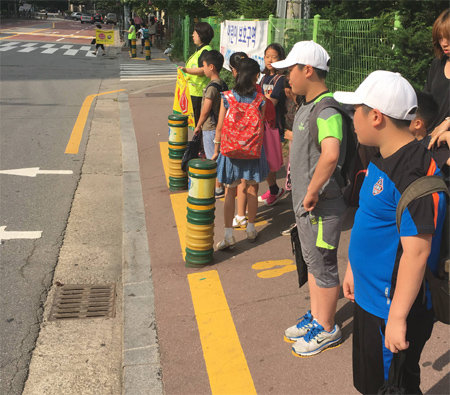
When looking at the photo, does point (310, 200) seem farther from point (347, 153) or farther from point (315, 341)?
point (315, 341)

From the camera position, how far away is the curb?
3502mm

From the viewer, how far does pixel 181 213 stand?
21.4ft

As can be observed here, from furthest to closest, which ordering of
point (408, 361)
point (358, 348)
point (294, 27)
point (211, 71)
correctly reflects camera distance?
point (294, 27)
point (211, 71)
point (358, 348)
point (408, 361)

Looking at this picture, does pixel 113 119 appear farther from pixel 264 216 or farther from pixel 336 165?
pixel 336 165

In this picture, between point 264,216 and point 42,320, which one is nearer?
point 42,320

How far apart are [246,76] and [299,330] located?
2311 millimetres

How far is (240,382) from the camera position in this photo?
3379 millimetres

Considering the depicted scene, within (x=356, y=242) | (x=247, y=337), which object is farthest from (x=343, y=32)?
(x=356, y=242)

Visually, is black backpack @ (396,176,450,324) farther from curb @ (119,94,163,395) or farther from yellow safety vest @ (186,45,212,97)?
yellow safety vest @ (186,45,212,97)

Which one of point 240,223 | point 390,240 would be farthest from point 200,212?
point 390,240

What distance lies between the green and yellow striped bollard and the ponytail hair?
236 centimetres

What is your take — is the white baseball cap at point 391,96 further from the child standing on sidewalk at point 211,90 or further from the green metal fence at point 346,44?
the green metal fence at point 346,44

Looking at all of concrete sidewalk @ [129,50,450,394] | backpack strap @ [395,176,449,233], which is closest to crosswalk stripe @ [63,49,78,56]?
concrete sidewalk @ [129,50,450,394]

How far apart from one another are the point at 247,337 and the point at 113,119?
390 inches
